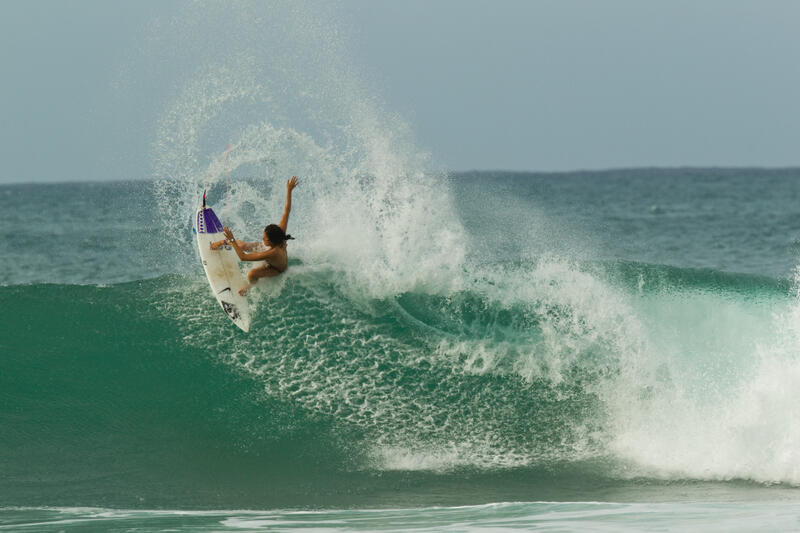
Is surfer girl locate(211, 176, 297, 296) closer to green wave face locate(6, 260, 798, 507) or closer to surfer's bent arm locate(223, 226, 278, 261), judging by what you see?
surfer's bent arm locate(223, 226, 278, 261)

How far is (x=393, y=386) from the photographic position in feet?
27.9

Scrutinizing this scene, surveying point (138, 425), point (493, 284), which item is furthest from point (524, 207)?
point (138, 425)

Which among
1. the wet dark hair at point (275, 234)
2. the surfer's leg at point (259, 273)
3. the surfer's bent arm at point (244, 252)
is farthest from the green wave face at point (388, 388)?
the wet dark hair at point (275, 234)

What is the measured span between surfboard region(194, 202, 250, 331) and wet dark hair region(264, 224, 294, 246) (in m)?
0.72

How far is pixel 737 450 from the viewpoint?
7.42 m

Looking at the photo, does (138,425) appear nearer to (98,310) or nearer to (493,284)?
(98,310)

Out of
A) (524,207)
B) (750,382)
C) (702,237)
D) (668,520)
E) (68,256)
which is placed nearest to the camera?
(668,520)

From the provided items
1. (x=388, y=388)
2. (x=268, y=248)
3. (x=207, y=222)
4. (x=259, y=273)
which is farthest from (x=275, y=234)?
(x=388, y=388)

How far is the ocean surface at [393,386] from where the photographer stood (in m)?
6.94

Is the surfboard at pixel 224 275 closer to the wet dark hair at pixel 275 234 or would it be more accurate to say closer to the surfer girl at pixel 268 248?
the surfer girl at pixel 268 248

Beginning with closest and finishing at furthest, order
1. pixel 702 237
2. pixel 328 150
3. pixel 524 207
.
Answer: pixel 328 150
pixel 524 207
pixel 702 237

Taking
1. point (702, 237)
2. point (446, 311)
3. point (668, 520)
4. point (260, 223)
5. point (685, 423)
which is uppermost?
point (702, 237)

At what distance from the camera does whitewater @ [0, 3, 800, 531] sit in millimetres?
6996

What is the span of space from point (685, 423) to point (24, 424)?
6104 millimetres
